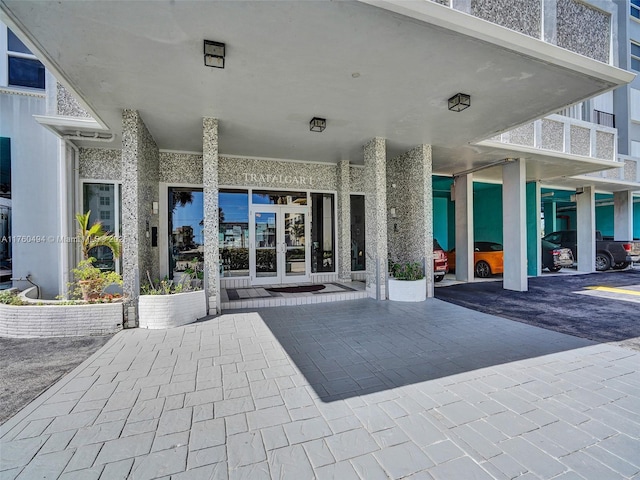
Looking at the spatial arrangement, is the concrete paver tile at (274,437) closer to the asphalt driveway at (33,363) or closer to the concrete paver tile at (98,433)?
the concrete paver tile at (98,433)

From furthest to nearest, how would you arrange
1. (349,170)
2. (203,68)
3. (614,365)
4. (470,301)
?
1. (349,170)
2. (470,301)
3. (203,68)
4. (614,365)

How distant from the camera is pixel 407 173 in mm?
7934

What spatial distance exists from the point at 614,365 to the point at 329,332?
3.24 meters

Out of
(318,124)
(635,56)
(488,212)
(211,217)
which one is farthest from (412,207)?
(635,56)

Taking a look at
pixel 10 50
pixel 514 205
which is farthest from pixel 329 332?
pixel 10 50

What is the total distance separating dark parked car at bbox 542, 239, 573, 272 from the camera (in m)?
11.4

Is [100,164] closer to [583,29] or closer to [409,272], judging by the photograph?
[409,272]

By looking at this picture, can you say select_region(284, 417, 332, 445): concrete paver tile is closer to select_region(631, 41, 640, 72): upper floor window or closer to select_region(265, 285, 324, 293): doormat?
select_region(265, 285, 324, 293): doormat

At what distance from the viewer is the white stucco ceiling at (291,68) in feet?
9.77

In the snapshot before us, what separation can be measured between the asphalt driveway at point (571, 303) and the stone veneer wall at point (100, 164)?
316 inches

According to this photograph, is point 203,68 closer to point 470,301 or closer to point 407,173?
point 407,173

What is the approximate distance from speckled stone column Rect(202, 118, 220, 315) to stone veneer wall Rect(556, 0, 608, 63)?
17.5ft

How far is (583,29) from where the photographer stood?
4.21 metres

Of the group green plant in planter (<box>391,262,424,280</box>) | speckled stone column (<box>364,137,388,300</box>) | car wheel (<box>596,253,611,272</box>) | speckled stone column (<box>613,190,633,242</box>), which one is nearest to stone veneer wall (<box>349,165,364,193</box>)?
speckled stone column (<box>364,137,388,300</box>)
